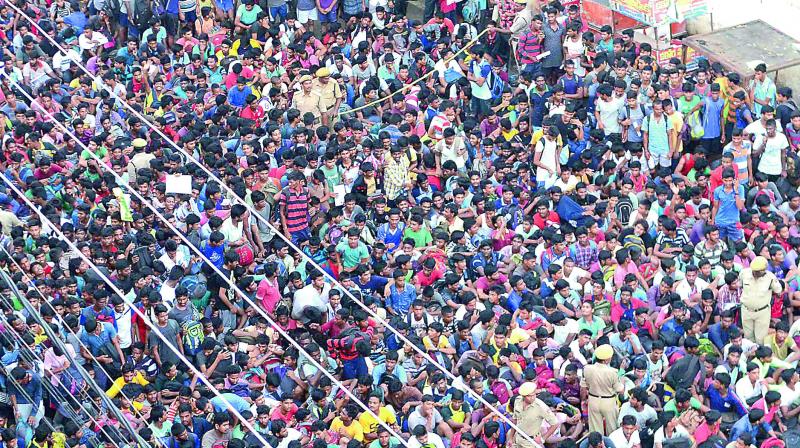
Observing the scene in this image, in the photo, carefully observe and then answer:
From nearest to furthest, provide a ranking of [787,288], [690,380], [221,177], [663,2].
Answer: [690,380] → [787,288] → [221,177] → [663,2]

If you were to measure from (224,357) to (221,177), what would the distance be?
3.05m

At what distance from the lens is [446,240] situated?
2033cm

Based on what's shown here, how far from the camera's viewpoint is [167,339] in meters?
19.0

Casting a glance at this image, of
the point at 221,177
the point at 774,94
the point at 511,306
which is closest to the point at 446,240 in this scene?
the point at 511,306

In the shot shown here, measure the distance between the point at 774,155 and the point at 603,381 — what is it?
4390 mm

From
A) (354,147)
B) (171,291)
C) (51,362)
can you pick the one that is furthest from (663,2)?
(51,362)

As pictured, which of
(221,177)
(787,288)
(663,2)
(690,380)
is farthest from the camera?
(663,2)

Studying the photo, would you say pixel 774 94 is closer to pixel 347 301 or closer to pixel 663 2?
pixel 663 2

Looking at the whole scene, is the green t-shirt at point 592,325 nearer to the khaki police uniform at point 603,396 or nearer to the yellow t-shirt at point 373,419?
the khaki police uniform at point 603,396

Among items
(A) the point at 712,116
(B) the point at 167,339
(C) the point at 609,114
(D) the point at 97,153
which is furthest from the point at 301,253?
(A) the point at 712,116

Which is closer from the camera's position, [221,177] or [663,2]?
[221,177]

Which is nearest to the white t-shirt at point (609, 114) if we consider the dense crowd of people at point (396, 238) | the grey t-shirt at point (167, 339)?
the dense crowd of people at point (396, 238)

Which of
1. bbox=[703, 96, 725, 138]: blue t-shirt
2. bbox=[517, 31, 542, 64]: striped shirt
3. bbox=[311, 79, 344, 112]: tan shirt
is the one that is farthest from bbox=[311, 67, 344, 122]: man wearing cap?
bbox=[703, 96, 725, 138]: blue t-shirt

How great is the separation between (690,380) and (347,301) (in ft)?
12.2
